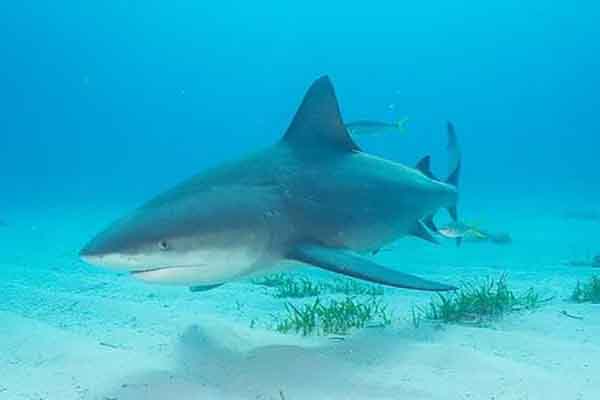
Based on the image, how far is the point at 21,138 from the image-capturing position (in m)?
169

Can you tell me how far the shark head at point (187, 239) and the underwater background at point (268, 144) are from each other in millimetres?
840

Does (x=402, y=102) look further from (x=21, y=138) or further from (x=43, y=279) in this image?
(x=43, y=279)

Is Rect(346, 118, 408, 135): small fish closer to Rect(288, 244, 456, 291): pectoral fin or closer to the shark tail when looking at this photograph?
the shark tail

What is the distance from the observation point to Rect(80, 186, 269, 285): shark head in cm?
372

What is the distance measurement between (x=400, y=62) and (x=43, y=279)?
164590 mm

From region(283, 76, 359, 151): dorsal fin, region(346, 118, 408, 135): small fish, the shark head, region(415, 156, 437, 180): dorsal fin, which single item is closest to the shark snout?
the shark head

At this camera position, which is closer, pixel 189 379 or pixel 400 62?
pixel 189 379

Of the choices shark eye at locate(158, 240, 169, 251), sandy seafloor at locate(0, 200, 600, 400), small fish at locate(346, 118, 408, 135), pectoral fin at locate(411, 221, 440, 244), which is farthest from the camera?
small fish at locate(346, 118, 408, 135)

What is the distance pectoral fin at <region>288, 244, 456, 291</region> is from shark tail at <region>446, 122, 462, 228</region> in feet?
11.4

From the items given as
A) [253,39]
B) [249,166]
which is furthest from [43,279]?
[253,39]

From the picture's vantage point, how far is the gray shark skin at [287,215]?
3.85 metres

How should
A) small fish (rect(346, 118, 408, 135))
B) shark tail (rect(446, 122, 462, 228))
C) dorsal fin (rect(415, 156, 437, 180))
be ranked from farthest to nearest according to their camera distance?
1. small fish (rect(346, 118, 408, 135))
2. shark tail (rect(446, 122, 462, 228))
3. dorsal fin (rect(415, 156, 437, 180))

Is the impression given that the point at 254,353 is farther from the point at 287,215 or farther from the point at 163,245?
the point at 163,245

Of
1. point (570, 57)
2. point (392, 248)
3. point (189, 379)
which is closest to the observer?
point (189, 379)
